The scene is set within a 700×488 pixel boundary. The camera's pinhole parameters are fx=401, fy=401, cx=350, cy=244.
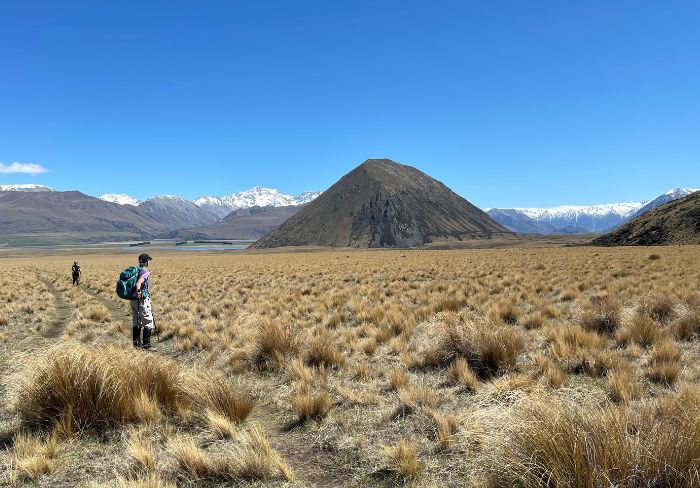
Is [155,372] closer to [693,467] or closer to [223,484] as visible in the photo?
[223,484]

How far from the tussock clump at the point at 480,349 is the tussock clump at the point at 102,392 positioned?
380cm

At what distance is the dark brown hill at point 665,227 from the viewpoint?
214ft

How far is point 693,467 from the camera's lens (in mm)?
2695

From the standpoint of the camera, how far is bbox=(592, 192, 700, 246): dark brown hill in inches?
2571

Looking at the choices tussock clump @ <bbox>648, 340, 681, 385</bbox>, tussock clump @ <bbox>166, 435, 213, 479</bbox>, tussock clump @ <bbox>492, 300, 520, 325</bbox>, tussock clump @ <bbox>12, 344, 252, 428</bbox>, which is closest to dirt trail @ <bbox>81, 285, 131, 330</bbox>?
tussock clump @ <bbox>12, 344, 252, 428</bbox>

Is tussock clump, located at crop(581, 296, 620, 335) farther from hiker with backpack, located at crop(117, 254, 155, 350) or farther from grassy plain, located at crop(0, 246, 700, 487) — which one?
hiker with backpack, located at crop(117, 254, 155, 350)

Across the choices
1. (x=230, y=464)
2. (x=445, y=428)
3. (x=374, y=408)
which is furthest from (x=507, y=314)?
(x=230, y=464)

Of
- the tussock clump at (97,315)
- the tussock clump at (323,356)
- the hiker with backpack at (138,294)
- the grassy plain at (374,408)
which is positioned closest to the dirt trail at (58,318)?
the tussock clump at (97,315)

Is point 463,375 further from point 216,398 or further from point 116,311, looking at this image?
point 116,311

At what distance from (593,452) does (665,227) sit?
86.4m

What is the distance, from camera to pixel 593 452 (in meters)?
2.83

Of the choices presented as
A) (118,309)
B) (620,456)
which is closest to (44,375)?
(620,456)

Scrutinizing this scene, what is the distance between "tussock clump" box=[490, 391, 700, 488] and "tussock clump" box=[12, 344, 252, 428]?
12.2 ft

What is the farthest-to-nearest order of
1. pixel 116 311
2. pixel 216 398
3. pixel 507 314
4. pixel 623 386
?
pixel 116 311 → pixel 507 314 → pixel 216 398 → pixel 623 386
